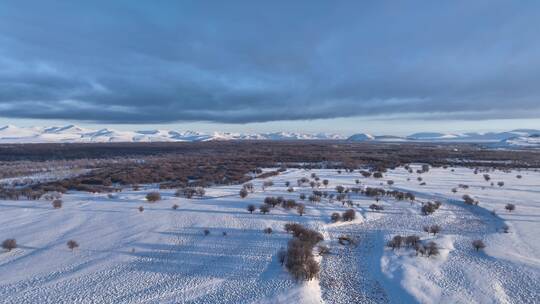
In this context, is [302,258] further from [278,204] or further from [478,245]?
[278,204]

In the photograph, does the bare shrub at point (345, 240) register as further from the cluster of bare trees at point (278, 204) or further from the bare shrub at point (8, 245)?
A: the bare shrub at point (8, 245)

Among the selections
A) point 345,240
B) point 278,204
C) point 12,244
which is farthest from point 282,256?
point 12,244

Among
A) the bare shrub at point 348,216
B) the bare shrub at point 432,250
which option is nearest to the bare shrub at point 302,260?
the bare shrub at point 432,250

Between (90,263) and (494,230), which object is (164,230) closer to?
(90,263)

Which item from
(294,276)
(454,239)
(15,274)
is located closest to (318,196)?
(454,239)

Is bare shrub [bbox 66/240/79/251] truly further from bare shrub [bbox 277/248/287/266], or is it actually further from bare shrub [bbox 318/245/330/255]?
bare shrub [bbox 318/245/330/255]

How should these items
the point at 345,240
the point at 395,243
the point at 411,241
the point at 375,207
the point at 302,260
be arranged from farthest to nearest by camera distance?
1. the point at 375,207
2. the point at 345,240
3. the point at 411,241
4. the point at 395,243
5. the point at 302,260
